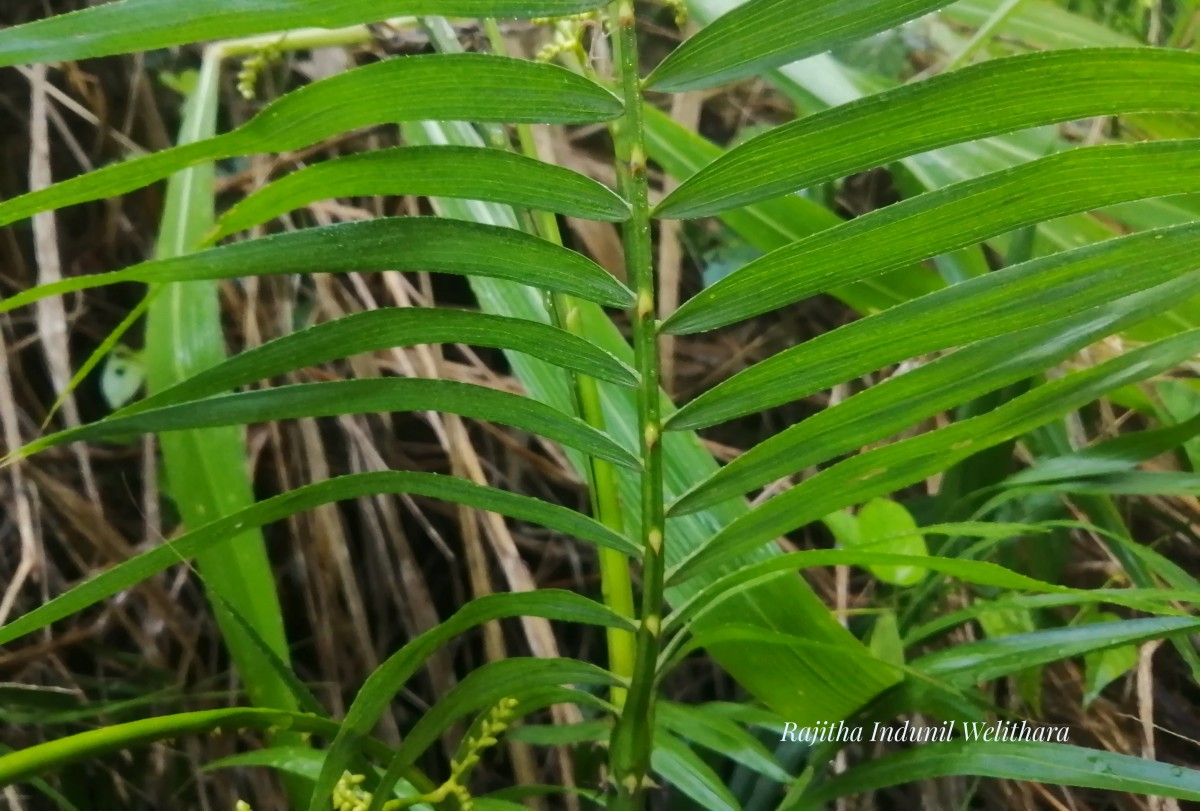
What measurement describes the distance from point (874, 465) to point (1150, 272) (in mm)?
123

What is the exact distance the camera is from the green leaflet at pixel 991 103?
0.27m

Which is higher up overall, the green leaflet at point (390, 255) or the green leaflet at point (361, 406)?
the green leaflet at point (390, 255)

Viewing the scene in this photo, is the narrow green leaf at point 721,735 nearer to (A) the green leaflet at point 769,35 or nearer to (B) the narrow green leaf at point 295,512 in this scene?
(B) the narrow green leaf at point 295,512

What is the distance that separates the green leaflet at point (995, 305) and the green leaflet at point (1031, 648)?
18 centimetres

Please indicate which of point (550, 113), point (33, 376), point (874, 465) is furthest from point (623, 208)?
point (33, 376)

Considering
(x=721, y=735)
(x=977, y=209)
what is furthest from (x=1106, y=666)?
(x=977, y=209)

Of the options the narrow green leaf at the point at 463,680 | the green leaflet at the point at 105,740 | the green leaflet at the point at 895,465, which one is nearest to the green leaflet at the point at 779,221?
the green leaflet at the point at 895,465

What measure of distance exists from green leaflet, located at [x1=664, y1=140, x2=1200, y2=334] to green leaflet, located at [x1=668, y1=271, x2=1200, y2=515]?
0.19 feet

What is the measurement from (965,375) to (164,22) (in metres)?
0.33

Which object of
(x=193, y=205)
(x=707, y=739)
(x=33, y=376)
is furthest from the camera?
(x=33, y=376)

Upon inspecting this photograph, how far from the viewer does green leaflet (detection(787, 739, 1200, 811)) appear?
37cm

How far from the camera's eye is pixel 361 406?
351 millimetres

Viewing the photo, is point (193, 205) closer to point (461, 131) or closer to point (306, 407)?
point (461, 131)

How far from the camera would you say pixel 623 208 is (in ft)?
1.04
